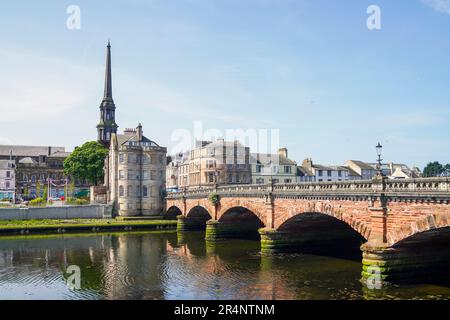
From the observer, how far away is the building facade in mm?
96137

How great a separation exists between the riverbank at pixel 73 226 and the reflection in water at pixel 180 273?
33.6 ft

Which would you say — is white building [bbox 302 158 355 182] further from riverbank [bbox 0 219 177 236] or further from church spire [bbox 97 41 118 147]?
church spire [bbox 97 41 118 147]

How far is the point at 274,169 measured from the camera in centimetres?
9694

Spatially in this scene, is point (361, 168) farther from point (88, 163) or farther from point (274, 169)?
point (88, 163)

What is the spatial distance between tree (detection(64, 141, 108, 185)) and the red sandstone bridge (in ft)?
188

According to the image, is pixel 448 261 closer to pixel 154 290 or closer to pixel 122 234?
pixel 154 290

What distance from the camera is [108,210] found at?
79.6 m

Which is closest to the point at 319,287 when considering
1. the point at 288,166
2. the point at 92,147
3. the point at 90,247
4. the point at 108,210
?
the point at 90,247

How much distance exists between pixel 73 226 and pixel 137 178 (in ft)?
58.0

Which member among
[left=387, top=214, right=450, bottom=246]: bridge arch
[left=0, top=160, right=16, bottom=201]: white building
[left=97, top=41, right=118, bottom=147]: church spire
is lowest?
[left=387, top=214, right=450, bottom=246]: bridge arch

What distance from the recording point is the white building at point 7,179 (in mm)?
113375

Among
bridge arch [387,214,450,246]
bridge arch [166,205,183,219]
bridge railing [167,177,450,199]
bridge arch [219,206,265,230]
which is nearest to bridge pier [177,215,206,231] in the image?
bridge arch [166,205,183,219]

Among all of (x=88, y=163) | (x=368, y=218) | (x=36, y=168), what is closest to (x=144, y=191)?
(x=88, y=163)

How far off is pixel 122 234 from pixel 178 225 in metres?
8.92
